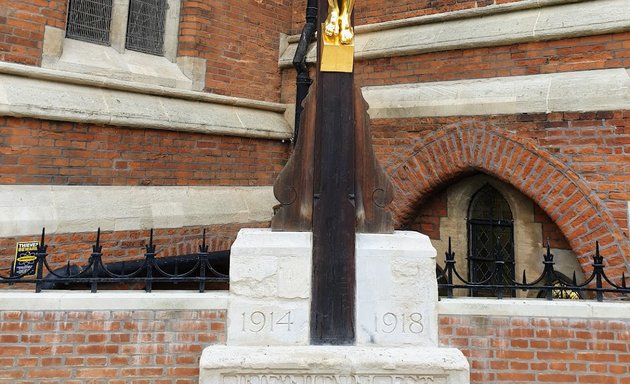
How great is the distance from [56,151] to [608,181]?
5.50m

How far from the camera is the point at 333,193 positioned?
2.95 meters

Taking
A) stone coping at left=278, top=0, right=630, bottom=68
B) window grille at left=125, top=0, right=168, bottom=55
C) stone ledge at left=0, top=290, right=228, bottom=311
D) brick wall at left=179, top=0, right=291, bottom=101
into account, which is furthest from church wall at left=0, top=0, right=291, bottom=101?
stone ledge at left=0, top=290, right=228, bottom=311

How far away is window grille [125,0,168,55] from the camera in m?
5.93

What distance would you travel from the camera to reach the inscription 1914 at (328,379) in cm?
277

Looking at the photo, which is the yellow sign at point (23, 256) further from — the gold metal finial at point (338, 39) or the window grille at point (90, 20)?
the gold metal finial at point (338, 39)

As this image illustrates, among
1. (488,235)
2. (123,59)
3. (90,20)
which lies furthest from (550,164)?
(90,20)

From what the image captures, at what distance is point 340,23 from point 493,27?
3.20 m

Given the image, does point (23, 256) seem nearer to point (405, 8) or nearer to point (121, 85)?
point (121, 85)

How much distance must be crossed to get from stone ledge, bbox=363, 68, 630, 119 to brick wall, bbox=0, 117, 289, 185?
70.6 inches

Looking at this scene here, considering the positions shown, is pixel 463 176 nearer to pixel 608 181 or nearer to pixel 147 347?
pixel 608 181

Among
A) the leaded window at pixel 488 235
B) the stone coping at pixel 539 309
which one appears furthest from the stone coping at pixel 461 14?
the stone coping at pixel 539 309

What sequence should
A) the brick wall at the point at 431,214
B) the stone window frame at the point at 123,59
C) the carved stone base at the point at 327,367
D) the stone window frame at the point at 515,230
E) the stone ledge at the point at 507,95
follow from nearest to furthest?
1. the carved stone base at the point at 327,367
2. the stone ledge at the point at 507,95
3. the stone window frame at the point at 123,59
4. the stone window frame at the point at 515,230
5. the brick wall at the point at 431,214

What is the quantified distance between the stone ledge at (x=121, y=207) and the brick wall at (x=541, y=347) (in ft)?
11.0

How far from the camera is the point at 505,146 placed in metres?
5.15
